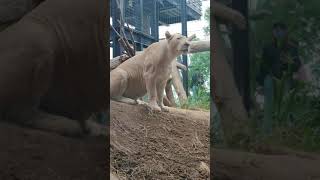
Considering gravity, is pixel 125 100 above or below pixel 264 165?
above

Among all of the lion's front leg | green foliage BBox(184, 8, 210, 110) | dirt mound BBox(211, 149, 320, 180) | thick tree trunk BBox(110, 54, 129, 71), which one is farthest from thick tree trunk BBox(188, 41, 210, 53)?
dirt mound BBox(211, 149, 320, 180)

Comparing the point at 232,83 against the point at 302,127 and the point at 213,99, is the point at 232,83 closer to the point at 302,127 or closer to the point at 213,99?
the point at 213,99

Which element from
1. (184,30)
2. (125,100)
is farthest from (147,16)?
(125,100)

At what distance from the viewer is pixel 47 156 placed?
4.71 m

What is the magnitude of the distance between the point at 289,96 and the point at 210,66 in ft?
2.56

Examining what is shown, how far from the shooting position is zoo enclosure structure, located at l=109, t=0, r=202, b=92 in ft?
14.0

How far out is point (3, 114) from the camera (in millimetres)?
4785

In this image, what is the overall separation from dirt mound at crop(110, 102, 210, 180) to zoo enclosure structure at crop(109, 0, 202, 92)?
41cm

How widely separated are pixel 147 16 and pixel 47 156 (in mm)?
1797

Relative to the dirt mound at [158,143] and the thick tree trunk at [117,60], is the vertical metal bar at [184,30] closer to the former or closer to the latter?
the dirt mound at [158,143]

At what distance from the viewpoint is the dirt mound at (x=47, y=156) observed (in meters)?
4.71

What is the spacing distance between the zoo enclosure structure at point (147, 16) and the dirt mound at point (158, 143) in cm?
41

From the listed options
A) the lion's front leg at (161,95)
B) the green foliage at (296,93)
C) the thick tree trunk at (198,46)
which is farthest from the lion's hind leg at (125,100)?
the green foliage at (296,93)

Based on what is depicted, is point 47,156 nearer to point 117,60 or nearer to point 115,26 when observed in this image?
point 117,60
